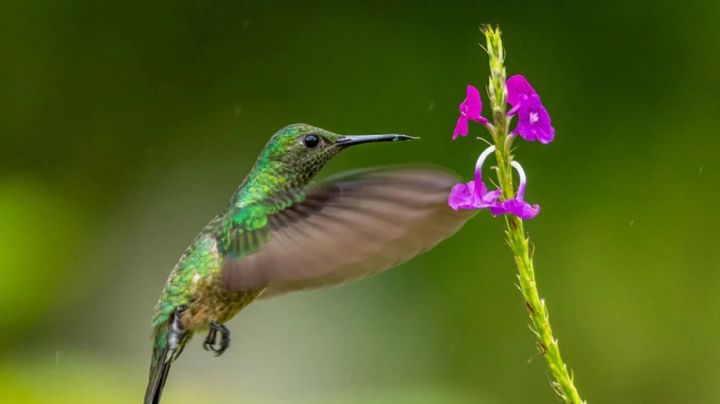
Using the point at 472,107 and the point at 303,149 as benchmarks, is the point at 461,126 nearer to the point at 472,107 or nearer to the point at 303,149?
the point at 472,107

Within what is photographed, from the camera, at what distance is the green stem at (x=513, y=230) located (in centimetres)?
150

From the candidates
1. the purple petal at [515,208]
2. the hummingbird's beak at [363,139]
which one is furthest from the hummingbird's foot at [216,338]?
the purple petal at [515,208]

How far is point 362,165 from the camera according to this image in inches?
181

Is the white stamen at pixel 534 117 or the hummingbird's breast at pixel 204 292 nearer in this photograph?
the white stamen at pixel 534 117

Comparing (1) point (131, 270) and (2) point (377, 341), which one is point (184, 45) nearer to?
(1) point (131, 270)

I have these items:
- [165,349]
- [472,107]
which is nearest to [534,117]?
[472,107]

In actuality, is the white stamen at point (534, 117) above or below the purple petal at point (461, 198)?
above

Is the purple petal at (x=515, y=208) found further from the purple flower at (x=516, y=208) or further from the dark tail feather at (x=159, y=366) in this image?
the dark tail feather at (x=159, y=366)

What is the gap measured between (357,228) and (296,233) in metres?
0.17

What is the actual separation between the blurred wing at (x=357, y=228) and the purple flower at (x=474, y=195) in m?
0.29

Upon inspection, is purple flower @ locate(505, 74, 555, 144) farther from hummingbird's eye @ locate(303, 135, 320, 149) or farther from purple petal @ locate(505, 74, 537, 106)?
hummingbird's eye @ locate(303, 135, 320, 149)

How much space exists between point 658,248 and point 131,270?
2560 mm

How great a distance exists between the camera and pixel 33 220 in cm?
433

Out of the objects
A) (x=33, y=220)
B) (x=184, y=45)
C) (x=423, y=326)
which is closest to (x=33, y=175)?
(x=33, y=220)
